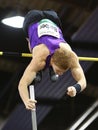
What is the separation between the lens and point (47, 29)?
4.12 meters

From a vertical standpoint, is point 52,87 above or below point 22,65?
above

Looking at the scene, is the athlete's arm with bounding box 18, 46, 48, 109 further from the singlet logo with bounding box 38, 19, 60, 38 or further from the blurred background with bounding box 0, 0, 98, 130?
the blurred background with bounding box 0, 0, 98, 130

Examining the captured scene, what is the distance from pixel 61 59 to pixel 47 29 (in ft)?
1.45

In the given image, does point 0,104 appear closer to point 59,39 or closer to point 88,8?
point 88,8

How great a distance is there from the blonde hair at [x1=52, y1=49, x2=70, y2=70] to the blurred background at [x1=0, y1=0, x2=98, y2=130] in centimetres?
143

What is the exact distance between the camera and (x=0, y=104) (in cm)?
901

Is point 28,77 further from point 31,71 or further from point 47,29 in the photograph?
point 47,29

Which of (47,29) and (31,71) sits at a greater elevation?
(47,29)

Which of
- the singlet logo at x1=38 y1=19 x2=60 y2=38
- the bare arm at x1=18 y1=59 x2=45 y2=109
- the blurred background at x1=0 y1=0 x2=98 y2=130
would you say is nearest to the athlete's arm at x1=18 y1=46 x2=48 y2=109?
the bare arm at x1=18 y1=59 x2=45 y2=109

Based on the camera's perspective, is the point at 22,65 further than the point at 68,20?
Yes

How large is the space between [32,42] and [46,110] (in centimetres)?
299

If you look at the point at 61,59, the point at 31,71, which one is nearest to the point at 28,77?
the point at 31,71

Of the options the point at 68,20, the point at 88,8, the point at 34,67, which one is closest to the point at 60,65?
the point at 34,67

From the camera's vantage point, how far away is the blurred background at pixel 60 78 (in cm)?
650
